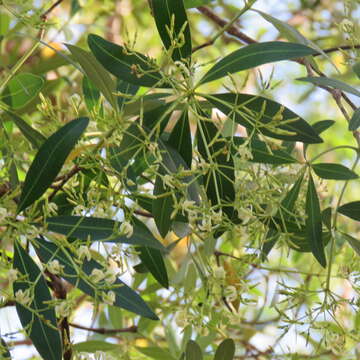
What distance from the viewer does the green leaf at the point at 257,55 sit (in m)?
0.69

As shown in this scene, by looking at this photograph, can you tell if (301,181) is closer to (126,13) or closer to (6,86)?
(6,86)

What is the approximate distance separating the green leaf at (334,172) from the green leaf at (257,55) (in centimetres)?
19

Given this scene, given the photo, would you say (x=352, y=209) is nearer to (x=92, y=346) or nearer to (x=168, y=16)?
(x=168, y=16)

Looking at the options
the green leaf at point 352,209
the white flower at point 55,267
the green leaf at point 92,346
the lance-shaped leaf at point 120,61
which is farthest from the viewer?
the green leaf at point 92,346

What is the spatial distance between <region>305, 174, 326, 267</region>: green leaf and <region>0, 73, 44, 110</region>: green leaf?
14.1 inches

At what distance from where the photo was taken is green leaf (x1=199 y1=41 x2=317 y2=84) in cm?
69

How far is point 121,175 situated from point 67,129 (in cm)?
→ 7

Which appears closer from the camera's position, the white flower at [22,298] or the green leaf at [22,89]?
the white flower at [22,298]

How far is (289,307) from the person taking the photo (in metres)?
0.78

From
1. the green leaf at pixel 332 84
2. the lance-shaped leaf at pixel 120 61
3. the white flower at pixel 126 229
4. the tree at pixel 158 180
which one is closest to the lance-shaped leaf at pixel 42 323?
the tree at pixel 158 180

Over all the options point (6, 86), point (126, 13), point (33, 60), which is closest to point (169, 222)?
point (6, 86)

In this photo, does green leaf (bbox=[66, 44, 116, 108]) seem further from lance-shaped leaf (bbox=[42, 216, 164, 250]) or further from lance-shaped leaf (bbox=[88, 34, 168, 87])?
lance-shaped leaf (bbox=[42, 216, 164, 250])

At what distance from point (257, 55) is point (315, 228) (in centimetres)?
21

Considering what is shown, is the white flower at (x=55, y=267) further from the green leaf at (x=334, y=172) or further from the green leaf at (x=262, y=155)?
the green leaf at (x=334, y=172)
